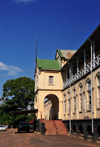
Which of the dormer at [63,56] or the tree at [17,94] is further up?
the dormer at [63,56]

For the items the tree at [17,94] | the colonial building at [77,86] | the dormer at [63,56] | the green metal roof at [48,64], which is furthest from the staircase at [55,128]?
the tree at [17,94]

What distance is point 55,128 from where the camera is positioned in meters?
29.5

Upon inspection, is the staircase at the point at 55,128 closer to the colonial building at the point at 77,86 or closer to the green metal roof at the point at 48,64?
the colonial building at the point at 77,86

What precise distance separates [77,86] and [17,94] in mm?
31279

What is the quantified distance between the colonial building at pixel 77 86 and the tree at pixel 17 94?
646 inches

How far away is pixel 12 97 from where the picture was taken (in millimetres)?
55969

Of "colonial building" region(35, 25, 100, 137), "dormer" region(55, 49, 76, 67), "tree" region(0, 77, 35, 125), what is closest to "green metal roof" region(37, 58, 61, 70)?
"colonial building" region(35, 25, 100, 137)

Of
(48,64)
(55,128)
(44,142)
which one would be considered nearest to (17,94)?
(48,64)

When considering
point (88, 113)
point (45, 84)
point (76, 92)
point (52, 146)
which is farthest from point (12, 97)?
point (52, 146)

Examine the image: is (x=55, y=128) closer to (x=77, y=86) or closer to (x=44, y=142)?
(x=77, y=86)

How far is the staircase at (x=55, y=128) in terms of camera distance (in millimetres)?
28531

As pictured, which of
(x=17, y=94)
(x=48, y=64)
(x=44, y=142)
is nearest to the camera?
(x=44, y=142)

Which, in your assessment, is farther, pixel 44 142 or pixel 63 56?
pixel 63 56

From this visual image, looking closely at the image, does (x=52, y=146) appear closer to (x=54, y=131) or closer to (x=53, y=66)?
(x=54, y=131)
